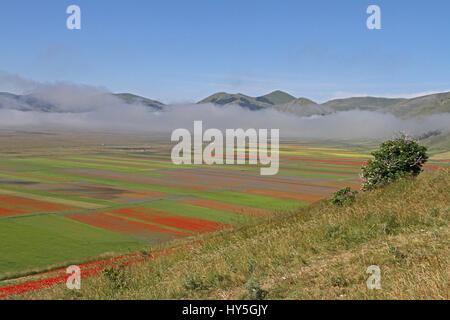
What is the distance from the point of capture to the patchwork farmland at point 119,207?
118ft

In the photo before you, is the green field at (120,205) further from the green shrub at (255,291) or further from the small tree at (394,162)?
the green shrub at (255,291)

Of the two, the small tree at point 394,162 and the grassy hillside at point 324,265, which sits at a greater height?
the small tree at point 394,162

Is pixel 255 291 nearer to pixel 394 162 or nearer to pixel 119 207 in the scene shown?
pixel 394 162

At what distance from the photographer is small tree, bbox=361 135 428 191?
29469 millimetres

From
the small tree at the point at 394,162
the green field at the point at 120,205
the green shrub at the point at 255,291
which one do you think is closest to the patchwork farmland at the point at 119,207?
the green field at the point at 120,205

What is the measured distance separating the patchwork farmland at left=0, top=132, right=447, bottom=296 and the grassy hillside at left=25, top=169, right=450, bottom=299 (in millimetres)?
10547

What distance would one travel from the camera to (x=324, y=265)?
10.8 meters

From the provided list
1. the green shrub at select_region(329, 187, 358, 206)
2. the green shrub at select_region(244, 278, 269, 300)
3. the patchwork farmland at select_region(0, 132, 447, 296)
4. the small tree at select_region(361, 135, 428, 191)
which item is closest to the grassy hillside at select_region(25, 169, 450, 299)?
the green shrub at select_region(244, 278, 269, 300)

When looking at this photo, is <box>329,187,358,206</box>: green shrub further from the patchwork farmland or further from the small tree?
the small tree

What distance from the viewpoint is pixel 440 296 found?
732 cm

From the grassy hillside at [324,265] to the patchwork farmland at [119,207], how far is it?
415 inches
